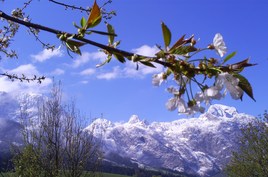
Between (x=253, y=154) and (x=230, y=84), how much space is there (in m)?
24.9

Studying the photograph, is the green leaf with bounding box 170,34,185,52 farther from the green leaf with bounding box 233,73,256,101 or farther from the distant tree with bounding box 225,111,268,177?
the distant tree with bounding box 225,111,268,177

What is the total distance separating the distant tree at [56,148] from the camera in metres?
15.0

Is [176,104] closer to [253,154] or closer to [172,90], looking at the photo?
[172,90]

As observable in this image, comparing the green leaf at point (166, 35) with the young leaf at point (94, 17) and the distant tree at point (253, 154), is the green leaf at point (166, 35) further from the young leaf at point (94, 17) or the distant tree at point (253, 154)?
the distant tree at point (253, 154)

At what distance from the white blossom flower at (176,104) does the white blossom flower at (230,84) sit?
144 millimetres

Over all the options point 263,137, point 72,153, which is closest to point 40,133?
point 72,153

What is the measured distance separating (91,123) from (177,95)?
1727 centimetres

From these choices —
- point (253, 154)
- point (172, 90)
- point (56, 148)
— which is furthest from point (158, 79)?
point (253, 154)

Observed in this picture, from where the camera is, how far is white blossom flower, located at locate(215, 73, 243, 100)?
849 millimetres

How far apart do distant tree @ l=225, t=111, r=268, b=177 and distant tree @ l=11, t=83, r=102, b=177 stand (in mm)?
11989

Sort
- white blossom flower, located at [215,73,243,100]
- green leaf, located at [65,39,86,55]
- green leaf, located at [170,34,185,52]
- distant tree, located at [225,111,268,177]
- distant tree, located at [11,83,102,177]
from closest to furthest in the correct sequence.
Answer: white blossom flower, located at [215,73,243,100]
green leaf, located at [170,34,185,52]
green leaf, located at [65,39,86,55]
distant tree, located at [11,83,102,177]
distant tree, located at [225,111,268,177]

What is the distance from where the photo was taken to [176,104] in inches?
40.0

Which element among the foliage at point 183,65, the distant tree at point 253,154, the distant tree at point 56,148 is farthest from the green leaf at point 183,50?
the distant tree at point 253,154

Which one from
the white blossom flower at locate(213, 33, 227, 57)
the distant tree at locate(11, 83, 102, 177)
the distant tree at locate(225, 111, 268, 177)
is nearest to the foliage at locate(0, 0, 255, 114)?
the white blossom flower at locate(213, 33, 227, 57)
